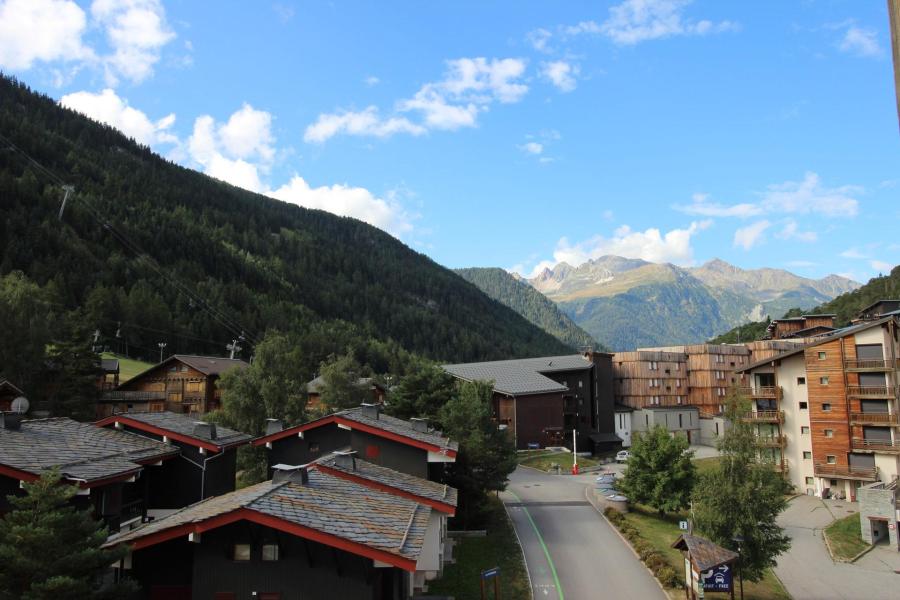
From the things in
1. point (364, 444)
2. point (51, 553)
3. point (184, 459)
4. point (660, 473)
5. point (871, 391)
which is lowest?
point (660, 473)

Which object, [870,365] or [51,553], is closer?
[51,553]

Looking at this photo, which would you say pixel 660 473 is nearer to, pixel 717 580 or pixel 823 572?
pixel 823 572

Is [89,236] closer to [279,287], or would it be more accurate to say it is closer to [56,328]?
[279,287]

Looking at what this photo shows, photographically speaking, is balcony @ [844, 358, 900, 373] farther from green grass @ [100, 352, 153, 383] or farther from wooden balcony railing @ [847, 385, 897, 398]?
green grass @ [100, 352, 153, 383]

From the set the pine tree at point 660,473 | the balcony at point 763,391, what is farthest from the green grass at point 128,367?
the balcony at point 763,391

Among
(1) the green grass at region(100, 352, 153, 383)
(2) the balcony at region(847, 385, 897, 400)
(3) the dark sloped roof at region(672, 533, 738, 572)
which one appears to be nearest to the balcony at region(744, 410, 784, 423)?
(2) the balcony at region(847, 385, 897, 400)

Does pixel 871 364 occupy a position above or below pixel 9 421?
above

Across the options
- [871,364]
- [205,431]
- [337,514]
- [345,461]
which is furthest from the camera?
[871,364]

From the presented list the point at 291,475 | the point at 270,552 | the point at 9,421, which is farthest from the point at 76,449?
the point at 270,552

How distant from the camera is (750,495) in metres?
28.2

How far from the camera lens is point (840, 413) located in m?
56.8

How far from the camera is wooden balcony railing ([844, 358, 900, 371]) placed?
54688 millimetres

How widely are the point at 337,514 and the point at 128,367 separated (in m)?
90.4

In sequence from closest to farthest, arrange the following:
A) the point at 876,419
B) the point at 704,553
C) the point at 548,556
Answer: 1. the point at 704,553
2. the point at 548,556
3. the point at 876,419
